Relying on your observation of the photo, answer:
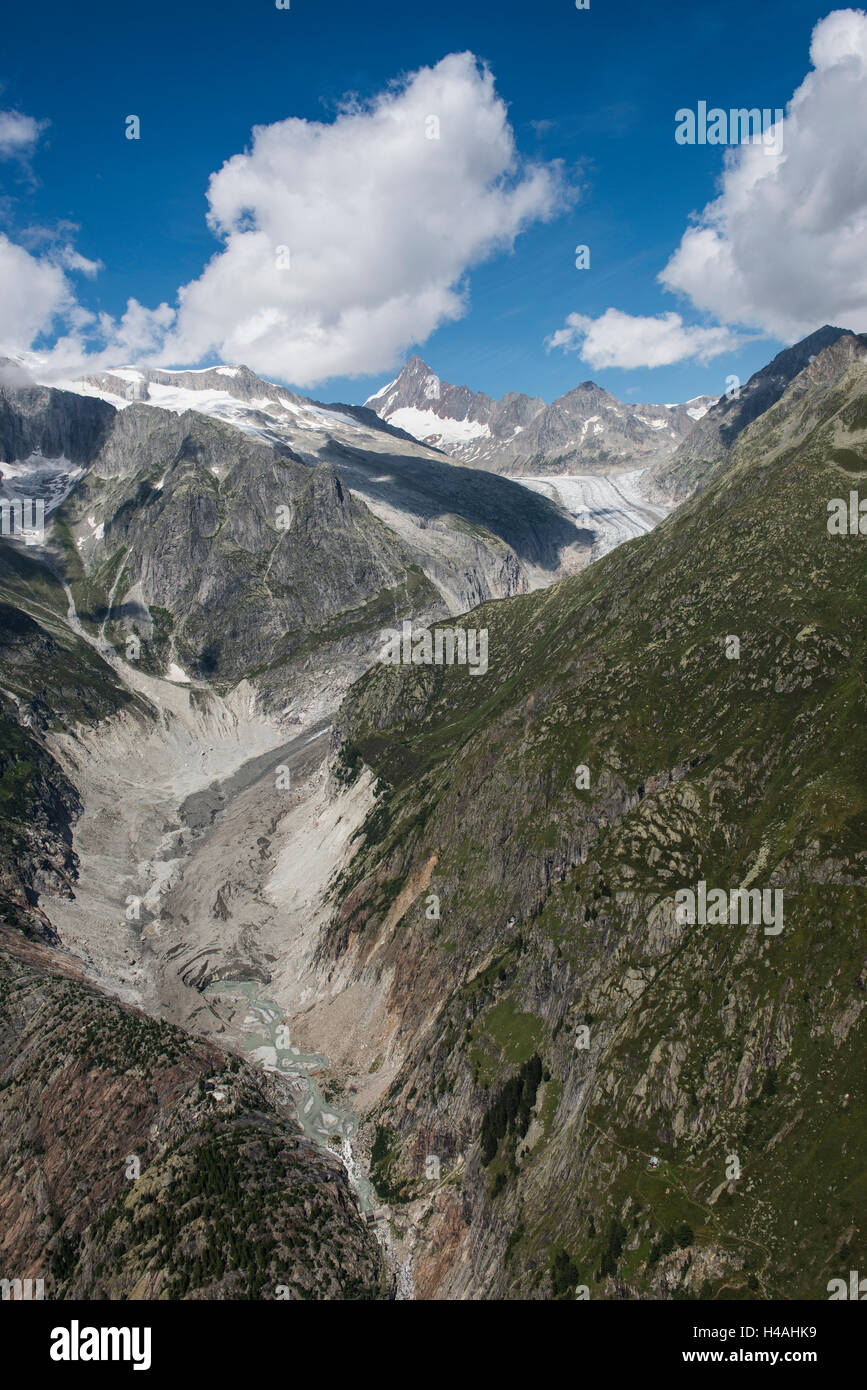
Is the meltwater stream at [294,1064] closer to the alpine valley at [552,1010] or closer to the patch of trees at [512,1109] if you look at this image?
the alpine valley at [552,1010]

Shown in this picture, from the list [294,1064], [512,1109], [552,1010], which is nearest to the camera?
[512,1109]

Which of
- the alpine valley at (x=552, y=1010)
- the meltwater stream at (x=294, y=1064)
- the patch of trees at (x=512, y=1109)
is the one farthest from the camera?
the meltwater stream at (x=294, y=1064)

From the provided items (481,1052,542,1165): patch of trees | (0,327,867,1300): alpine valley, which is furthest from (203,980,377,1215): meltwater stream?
(481,1052,542,1165): patch of trees

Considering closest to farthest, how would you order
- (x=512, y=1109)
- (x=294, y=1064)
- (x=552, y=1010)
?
(x=512, y=1109)
(x=552, y=1010)
(x=294, y=1064)

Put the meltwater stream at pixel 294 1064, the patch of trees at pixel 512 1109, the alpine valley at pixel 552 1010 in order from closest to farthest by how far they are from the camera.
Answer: the alpine valley at pixel 552 1010 < the patch of trees at pixel 512 1109 < the meltwater stream at pixel 294 1064

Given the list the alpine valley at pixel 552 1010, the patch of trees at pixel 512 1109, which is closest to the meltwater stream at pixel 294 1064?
the alpine valley at pixel 552 1010

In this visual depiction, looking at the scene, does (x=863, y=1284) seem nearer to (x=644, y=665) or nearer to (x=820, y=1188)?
(x=820, y=1188)

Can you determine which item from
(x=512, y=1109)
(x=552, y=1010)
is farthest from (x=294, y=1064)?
(x=552, y=1010)

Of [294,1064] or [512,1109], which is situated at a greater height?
[512,1109]

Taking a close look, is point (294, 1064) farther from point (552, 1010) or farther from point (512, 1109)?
point (552, 1010)

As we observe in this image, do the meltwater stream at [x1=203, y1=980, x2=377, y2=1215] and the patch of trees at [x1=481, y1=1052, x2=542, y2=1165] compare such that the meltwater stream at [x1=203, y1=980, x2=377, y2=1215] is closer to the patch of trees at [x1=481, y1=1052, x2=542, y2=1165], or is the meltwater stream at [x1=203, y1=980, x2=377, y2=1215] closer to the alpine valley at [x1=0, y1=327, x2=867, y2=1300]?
the alpine valley at [x1=0, y1=327, x2=867, y2=1300]

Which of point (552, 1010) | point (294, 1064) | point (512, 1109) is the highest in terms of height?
point (552, 1010)

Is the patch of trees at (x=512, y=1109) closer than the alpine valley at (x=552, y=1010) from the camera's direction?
No
